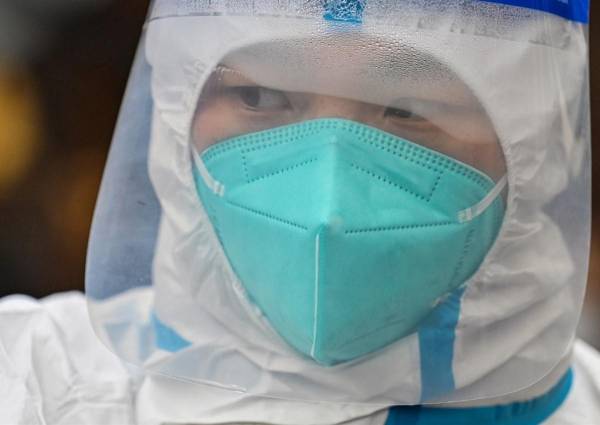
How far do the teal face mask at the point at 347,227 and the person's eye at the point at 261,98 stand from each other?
1.1 inches

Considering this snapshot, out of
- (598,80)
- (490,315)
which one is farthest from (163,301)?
(598,80)

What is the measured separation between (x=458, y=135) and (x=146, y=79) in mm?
406

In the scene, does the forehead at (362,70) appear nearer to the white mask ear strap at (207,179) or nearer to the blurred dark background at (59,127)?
the white mask ear strap at (207,179)

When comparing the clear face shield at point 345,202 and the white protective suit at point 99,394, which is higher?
the clear face shield at point 345,202

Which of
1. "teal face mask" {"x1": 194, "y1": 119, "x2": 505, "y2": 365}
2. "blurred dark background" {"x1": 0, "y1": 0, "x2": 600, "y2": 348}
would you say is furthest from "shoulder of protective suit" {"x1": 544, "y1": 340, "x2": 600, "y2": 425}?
"blurred dark background" {"x1": 0, "y1": 0, "x2": 600, "y2": 348}

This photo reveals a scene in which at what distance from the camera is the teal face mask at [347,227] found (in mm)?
905

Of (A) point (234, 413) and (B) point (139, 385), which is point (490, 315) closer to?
(A) point (234, 413)

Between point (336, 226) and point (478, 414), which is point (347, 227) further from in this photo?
point (478, 414)

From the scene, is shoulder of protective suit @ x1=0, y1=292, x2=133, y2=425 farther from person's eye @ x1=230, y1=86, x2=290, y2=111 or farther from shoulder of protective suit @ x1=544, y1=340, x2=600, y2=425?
shoulder of protective suit @ x1=544, y1=340, x2=600, y2=425

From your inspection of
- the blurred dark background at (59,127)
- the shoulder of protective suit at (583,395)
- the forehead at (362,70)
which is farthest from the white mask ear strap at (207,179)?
the blurred dark background at (59,127)

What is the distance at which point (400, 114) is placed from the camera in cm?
96

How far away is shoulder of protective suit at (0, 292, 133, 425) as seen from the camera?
1.06m

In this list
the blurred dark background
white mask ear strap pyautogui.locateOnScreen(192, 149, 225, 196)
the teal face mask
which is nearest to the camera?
the teal face mask

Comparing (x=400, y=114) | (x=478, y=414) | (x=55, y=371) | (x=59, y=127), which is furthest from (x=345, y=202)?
(x=59, y=127)
